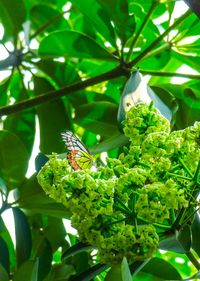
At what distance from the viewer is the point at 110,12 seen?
182 cm

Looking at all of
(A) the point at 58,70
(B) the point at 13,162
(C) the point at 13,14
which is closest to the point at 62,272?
(B) the point at 13,162

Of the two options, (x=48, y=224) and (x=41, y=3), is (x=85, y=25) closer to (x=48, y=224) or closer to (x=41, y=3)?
(x=41, y=3)

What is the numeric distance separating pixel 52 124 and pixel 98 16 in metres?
0.35

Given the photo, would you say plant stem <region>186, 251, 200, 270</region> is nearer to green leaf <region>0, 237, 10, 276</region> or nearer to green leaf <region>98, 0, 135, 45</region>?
green leaf <region>0, 237, 10, 276</region>

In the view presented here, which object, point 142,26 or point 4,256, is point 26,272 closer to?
point 4,256

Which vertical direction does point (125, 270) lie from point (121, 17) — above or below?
below

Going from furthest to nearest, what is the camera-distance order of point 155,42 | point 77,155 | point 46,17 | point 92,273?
point 46,17, point 155,42, point 92,273, point 77,155

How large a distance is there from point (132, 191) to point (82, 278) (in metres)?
0.36

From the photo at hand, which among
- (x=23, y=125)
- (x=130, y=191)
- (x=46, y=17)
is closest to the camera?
(x=130, y=191)

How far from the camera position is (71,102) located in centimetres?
214

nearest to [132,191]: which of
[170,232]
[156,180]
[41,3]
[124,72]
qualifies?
[156,180]

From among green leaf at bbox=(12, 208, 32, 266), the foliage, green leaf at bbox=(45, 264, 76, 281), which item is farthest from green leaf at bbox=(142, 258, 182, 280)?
green leaf at bbox=(12, 208, 32, 266)

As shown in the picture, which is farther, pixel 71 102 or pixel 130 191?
pixel 71 102

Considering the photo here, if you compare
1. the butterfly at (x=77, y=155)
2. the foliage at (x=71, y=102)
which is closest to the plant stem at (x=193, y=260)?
the foliage at (x=71, y=102)
